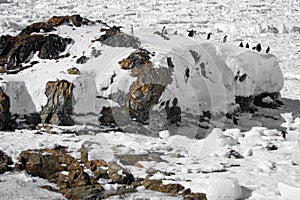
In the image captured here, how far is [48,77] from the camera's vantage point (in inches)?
388

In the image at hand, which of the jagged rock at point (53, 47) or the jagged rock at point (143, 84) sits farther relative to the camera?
the jagged rock at point (53, 47)

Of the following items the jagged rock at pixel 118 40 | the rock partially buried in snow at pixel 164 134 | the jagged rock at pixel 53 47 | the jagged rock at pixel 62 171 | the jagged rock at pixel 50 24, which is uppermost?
the jagged rock at pixel 50 24

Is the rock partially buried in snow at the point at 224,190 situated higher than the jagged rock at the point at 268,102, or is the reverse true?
the jagged rock at the point at 268,102

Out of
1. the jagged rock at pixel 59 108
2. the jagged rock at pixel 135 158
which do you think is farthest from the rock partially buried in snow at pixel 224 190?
the jagged rock at pixel 59 108

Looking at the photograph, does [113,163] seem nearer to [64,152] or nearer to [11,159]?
[64,152]

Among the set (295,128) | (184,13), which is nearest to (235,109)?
(295,128)

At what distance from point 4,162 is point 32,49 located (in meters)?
4.37

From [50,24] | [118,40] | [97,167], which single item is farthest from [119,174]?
[50,24]

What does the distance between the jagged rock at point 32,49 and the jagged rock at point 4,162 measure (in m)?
3.56

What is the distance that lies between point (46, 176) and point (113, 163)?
1.19 meters

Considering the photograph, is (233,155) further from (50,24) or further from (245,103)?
(50,24)

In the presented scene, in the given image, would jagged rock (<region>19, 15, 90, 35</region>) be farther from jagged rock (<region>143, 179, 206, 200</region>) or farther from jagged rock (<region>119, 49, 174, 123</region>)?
jagged rock (<region>143, 179, 206, 200</region>)

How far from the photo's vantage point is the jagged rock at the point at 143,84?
30.9 feet

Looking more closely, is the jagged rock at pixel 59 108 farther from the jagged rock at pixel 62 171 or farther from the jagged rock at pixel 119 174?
the jagged rock at pixel 119 174
